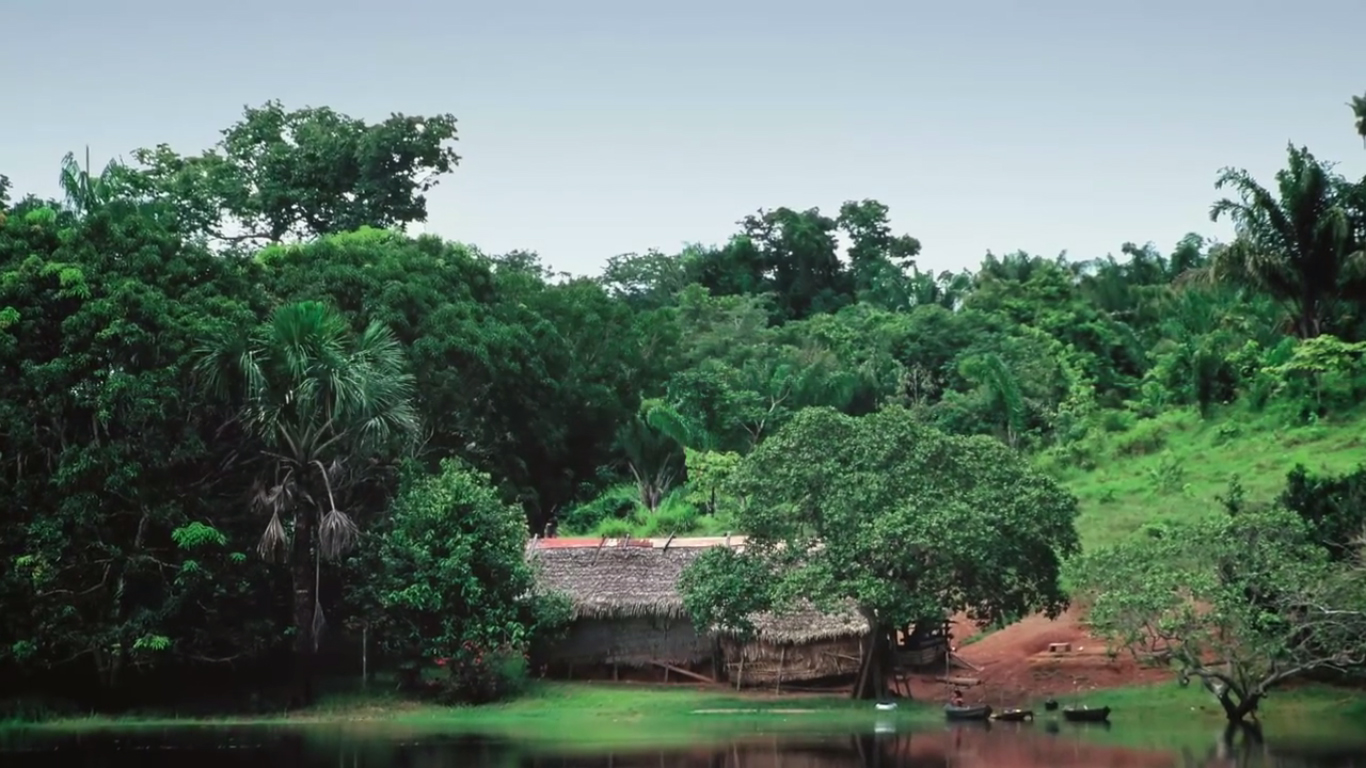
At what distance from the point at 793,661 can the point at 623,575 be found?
14.0 feet

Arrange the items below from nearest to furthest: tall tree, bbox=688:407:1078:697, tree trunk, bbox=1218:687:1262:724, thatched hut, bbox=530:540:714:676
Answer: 1. tree trunk, bbox=1218:687:1262:724
2. tall tree, bbox=688:407:1078:697
3. thatched hut, bbox=530:540:714:676

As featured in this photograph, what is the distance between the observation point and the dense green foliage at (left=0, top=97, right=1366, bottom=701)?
29.4 meters

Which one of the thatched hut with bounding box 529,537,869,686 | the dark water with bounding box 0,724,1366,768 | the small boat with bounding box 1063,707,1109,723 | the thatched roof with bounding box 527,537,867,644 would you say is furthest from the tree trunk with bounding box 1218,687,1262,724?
the thatched roof with bounding box 527,537,867,644

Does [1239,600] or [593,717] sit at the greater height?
[1239,600]

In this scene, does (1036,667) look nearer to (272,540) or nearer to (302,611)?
(302,611)

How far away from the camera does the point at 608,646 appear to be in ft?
113

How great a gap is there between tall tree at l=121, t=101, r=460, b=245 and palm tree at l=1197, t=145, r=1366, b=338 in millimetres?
23523

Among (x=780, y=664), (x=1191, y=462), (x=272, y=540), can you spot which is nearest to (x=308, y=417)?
(x=272, y=540)

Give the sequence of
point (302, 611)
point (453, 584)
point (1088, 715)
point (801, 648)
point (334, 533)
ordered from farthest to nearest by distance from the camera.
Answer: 1. point (801, 648)
2. point (302, 611)
3. point (334, 533)
4. point (453, 584)
5. point (1088, 715)

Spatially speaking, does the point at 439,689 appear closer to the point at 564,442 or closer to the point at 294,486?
the point at 294,486

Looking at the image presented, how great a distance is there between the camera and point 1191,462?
125 ft

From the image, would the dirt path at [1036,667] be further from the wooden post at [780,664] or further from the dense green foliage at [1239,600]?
the dense green foliage at [1239,600]

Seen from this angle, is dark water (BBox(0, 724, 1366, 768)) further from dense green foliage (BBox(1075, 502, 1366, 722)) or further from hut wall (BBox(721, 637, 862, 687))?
hut wall (BBox(721, 637, 862, 687))

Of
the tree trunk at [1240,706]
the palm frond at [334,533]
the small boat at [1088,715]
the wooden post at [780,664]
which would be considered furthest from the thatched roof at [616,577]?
the tree trunk at [1240,706]
